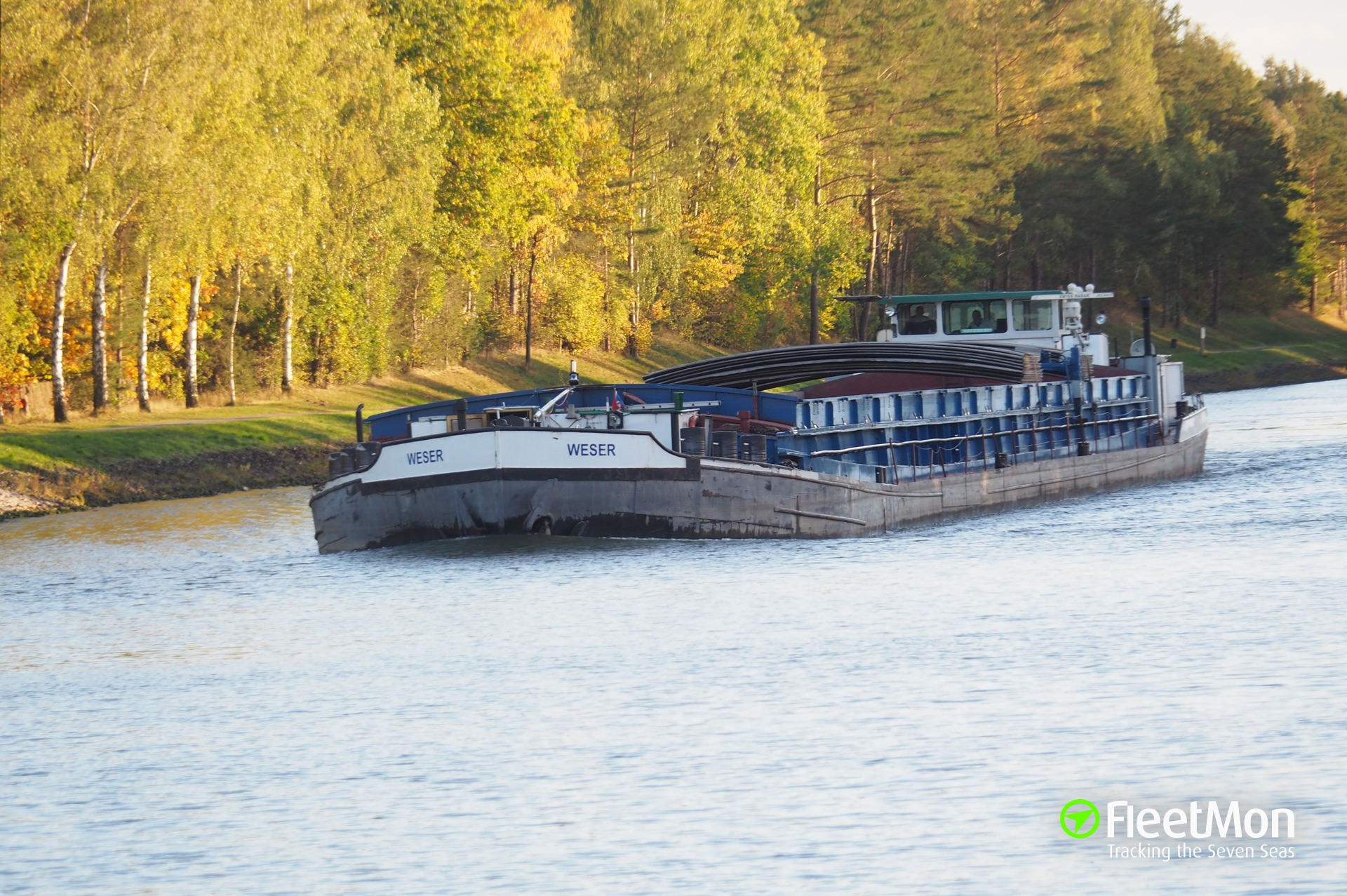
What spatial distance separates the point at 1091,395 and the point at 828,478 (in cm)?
1233

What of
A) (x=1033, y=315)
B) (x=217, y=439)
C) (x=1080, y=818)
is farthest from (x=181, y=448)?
(x=1080, y=818)

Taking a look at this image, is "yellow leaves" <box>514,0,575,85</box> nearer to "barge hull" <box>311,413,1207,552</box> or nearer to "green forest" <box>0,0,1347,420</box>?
"green forest" <box>0,0,1347,420</box>

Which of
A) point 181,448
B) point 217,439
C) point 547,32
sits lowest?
point 181,448

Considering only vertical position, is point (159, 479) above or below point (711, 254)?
below

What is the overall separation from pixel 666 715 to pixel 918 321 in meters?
26.2

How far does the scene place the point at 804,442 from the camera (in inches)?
1224

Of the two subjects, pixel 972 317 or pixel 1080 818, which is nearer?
pixel 1080 818

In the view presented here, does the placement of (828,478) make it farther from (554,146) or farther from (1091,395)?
(554,146)

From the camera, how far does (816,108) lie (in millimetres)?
82000

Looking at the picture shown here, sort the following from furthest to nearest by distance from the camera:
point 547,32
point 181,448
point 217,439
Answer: point 547,32 < point 217,439 < point 181,448

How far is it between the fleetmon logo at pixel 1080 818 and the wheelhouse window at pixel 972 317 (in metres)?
A: 28.6

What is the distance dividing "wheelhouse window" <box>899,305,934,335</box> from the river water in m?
13.3

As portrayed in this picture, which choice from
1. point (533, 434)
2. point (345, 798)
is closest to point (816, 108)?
point (533, 434)

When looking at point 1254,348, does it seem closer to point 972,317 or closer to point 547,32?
Answer: point 547,32
